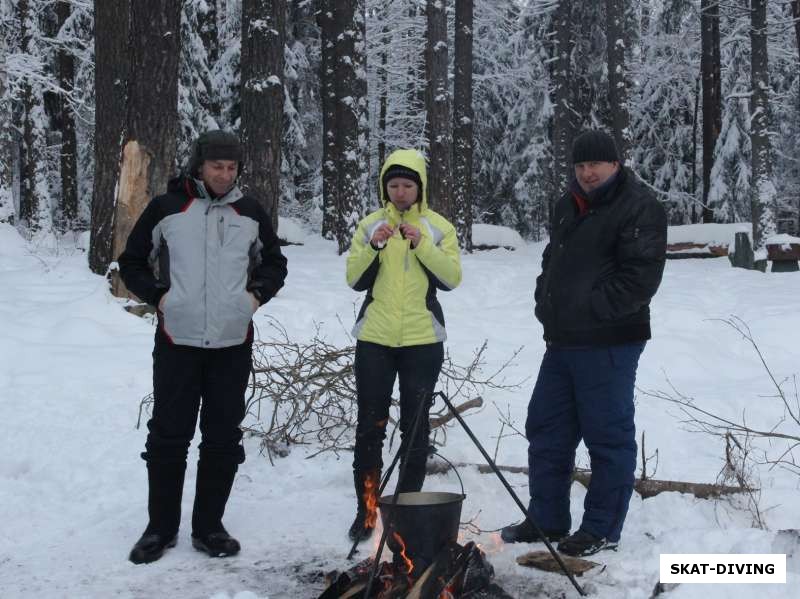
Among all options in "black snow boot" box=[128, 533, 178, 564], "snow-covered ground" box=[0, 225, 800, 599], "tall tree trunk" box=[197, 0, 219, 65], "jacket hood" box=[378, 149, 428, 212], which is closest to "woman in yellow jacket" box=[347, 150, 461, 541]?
"jacket hood" box=[378, 149, 428, 212]

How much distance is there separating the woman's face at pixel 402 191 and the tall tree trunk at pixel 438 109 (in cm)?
1142

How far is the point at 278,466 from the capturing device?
241 inches

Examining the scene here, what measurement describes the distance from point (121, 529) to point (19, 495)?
96 cm

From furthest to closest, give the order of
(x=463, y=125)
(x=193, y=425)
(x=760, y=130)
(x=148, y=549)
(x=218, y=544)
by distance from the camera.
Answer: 1. (x=463, y=125)
2. (x=760, y=130)
3. (x=193, y=425)
4. (x=218, y=544)
5. (x=148, y=549)

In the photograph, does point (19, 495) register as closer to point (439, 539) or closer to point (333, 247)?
point (439, 539)

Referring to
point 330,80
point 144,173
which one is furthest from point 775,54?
point 144,173

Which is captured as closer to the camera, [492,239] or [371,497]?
[371,497]

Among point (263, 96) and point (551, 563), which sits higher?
point (263, 96)

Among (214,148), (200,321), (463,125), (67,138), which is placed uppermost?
(463,125)

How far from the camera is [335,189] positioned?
17.3 m

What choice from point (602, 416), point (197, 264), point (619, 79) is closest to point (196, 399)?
point (197, 264)

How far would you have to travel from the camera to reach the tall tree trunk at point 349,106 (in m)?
14.8

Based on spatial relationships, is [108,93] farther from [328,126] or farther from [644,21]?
[644,21]

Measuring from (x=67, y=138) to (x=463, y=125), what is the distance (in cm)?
1057
